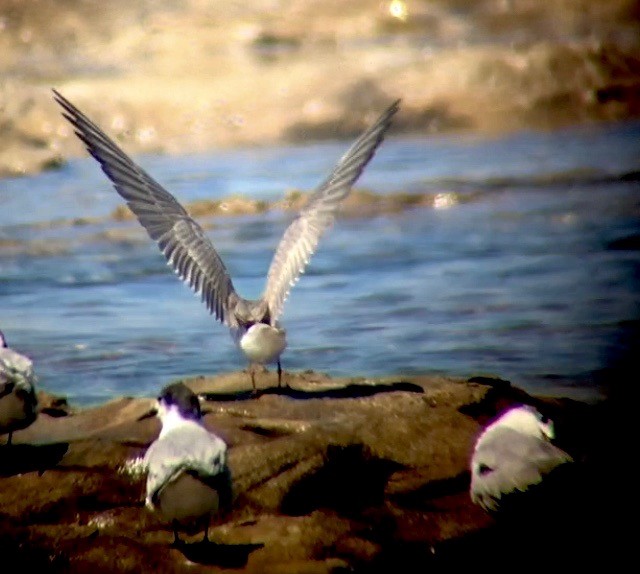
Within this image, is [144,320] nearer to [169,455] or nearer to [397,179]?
[397,179]

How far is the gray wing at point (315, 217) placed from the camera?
6.86m

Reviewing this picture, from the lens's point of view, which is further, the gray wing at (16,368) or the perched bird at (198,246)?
the perched bird at (198,246)

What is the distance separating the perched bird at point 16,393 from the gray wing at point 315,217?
1499 mm

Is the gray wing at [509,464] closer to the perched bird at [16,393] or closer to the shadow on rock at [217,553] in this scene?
the shadow on rock at [217,553]

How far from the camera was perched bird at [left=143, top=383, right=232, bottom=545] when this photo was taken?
15.4 feet

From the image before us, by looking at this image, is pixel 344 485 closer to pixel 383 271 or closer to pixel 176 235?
pixel 176 235

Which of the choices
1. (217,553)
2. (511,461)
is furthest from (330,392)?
(217,553)

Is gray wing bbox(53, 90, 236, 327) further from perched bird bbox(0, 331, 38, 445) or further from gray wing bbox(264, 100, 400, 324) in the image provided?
perched bird bbox(0, 331, 38, 445)

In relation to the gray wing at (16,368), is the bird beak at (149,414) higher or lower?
lower

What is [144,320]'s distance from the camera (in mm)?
8906

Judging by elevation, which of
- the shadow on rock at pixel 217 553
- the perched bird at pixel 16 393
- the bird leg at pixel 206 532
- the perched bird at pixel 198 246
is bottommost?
the shadow on rock at pixel 217 553

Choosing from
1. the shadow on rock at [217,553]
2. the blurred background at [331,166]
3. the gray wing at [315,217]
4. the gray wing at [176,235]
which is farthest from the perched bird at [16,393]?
the blurred background at [331,166]

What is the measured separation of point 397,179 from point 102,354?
4055 mm

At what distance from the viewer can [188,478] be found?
4684 mm
